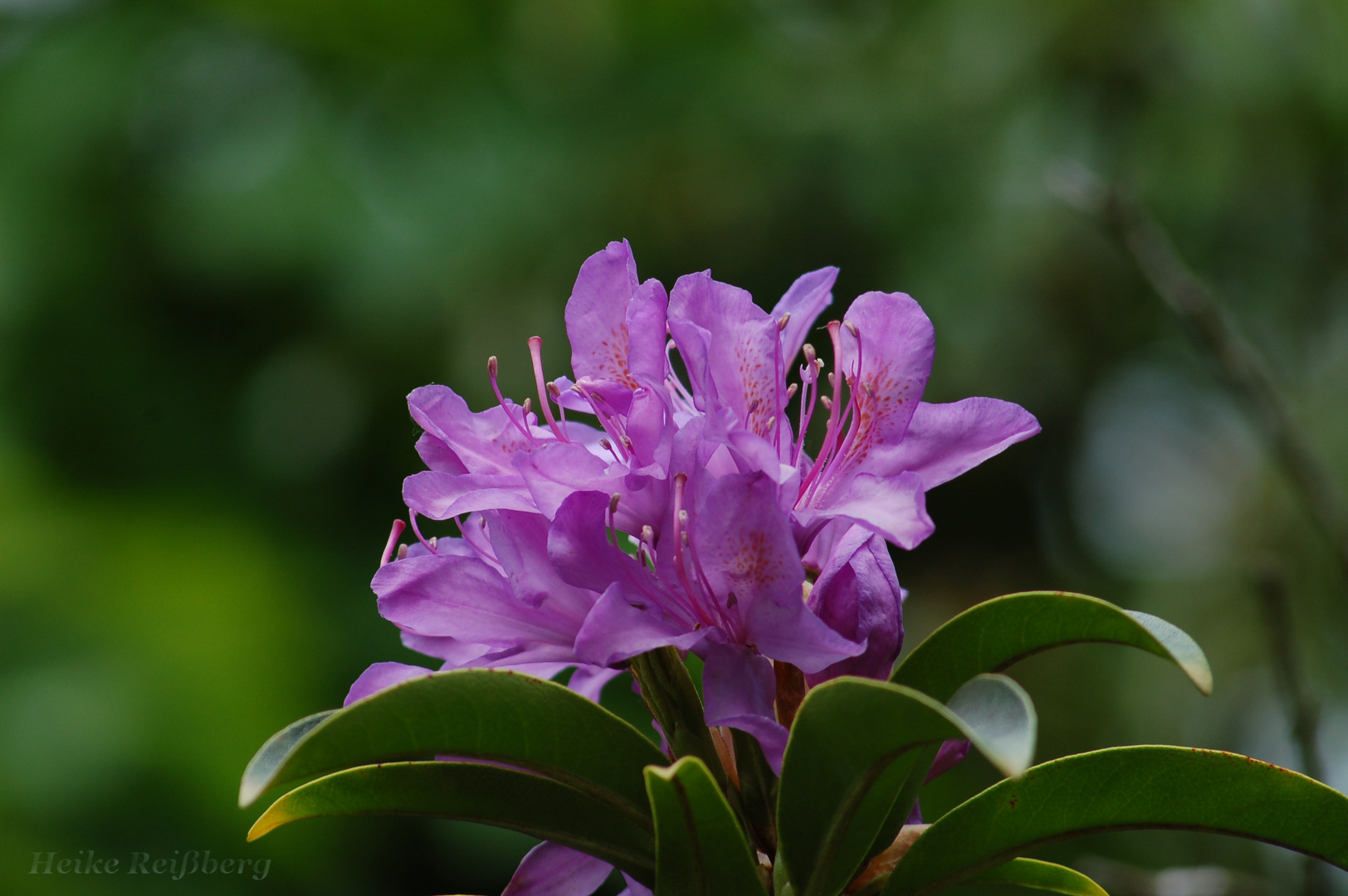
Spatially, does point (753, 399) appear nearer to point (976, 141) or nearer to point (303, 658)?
point (303, 658)

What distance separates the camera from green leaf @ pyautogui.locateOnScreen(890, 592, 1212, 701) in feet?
2.84

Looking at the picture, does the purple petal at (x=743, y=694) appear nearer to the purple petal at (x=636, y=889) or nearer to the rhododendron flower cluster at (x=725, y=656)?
the rhododendron flower cluster at (x=725, y=656)

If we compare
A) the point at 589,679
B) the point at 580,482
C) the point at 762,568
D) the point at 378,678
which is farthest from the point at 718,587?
the point at 378,678

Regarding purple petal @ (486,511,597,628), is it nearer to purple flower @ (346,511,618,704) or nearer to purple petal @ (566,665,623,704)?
purple flower @ (346,511,618,704)

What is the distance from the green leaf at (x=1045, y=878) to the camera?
1137 millimetres

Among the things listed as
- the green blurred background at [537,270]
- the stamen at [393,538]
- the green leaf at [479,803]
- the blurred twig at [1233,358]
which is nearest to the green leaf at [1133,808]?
the green leaf at [479,803]

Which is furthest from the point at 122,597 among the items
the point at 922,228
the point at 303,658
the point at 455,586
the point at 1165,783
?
the point at 1165,783

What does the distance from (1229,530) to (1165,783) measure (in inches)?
253

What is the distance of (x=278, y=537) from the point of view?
611cm

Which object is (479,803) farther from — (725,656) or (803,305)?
(803,305)

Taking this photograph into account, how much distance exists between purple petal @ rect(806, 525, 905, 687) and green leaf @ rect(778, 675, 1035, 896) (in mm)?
117

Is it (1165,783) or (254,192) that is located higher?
(254,192)

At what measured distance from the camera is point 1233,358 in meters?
1.88

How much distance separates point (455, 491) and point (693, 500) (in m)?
0.26
